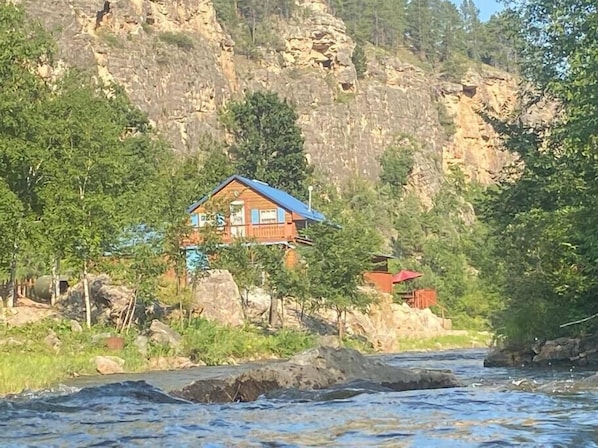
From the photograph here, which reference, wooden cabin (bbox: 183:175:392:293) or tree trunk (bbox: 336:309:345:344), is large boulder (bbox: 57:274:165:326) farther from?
wooden cabin (bbox: 183:175:392:293)

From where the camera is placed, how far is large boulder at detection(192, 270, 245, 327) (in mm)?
35281

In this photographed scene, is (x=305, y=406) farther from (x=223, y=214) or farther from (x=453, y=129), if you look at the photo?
(x=453, y=129)

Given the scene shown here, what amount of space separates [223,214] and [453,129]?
2955 inches

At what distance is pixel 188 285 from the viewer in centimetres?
3400

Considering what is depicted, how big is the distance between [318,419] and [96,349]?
1756 centimetres

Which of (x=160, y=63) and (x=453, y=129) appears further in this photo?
(x=453, y=129)

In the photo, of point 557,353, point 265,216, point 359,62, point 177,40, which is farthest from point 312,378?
point 359,62

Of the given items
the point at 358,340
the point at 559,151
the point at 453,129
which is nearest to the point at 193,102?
the point at 453,129

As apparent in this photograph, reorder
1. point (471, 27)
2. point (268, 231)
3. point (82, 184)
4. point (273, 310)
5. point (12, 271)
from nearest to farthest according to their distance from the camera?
point (12, 271), point (82, 184), point (273, 310), point (268, 231), point (471, 27)

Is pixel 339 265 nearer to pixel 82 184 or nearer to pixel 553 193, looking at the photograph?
pixel 82 184

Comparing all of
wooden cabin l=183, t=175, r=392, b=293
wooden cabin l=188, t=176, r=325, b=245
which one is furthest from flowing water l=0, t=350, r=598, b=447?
wooden cabin l=188, t=176, r=325, b=245

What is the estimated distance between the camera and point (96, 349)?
2559 centimetres

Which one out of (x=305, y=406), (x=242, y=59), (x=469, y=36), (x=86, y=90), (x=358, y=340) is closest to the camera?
(x=305, y=406)

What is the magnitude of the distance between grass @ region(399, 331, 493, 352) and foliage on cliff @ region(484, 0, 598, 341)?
52.9 feet
